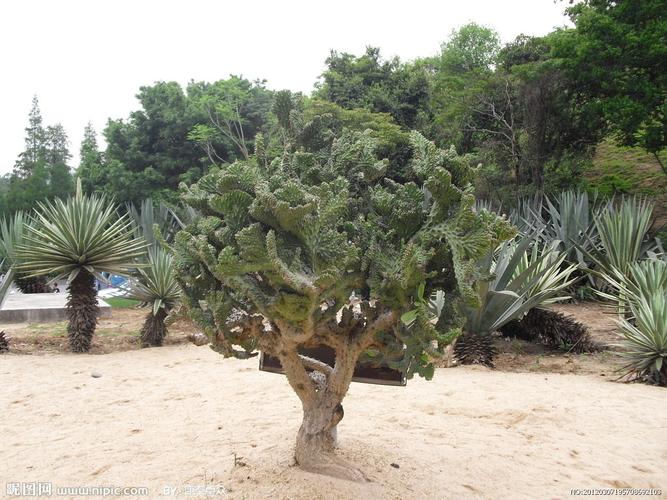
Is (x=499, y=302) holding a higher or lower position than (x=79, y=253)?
lower

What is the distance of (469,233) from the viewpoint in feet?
8.13

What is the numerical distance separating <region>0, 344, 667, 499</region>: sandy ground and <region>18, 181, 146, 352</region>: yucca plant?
1453 millimetres

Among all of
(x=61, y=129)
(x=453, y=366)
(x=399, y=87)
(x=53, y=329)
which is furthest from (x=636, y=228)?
(x=61, y=129)

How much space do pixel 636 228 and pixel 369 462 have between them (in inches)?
295

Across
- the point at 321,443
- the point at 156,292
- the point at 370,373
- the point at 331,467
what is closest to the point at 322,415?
the point at 321,443

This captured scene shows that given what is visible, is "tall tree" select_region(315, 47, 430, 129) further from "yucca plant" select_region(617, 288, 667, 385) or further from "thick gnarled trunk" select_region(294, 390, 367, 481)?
"thick gnarled trunk" select_region(294, 390, 367, 481)

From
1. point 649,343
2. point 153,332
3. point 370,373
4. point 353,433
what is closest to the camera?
point 370,373

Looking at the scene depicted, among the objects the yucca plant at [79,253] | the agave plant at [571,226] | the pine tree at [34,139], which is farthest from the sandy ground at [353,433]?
the pine tree at [34,139]

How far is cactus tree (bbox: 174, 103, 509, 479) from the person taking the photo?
2.38 m

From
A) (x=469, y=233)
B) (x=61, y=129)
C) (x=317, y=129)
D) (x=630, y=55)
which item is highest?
(x=61, y=129)

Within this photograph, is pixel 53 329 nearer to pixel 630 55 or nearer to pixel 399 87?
pixel 630 55

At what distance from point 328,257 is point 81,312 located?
6471 millimetres

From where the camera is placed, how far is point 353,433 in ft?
13.0

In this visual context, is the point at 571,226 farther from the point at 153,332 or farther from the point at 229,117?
the point at 229,117
